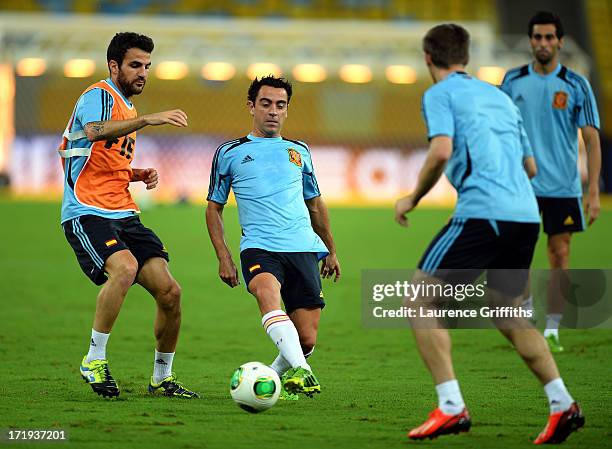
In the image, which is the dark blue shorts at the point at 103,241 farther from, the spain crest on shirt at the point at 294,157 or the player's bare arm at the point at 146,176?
the spain crest on shirt at the point at 294,157

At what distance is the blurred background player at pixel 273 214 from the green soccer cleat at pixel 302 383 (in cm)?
46

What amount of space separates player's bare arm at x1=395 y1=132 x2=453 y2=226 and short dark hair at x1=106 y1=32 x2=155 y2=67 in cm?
233

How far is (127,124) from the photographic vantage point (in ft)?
21.7

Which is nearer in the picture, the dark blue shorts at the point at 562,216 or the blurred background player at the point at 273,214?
the blurred background player at the point at 273,214

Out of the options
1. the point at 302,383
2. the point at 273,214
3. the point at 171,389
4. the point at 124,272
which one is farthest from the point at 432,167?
the point at 171,389

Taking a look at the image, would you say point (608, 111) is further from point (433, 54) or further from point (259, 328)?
point (433, 54)

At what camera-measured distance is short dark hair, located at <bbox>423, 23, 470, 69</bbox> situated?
5.45 metres

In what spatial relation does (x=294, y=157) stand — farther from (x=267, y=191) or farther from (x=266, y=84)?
(x=266, y=84)

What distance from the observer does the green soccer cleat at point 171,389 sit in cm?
686

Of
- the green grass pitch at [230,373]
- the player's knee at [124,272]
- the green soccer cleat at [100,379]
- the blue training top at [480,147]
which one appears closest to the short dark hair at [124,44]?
the player's knee at [124,272]

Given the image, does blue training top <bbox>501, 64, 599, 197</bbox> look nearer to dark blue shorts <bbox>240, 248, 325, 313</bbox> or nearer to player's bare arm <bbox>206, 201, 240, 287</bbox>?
dark blue shorts <bbox>240, 248, 325, 313</bbox>

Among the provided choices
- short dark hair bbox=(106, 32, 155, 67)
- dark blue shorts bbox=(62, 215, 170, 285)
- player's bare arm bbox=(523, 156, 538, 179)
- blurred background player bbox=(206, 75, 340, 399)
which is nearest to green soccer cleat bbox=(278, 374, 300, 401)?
blurred background player bbox=(206, 75, 340, 399)

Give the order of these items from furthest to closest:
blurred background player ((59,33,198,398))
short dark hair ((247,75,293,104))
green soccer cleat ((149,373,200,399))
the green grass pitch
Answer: short dark hair ((247,75,293,104)), green soccer cleat ((149,373,200,399)), blurred background player ((59,33,198,398)), the green grass pitch

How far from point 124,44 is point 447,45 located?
234 cm
